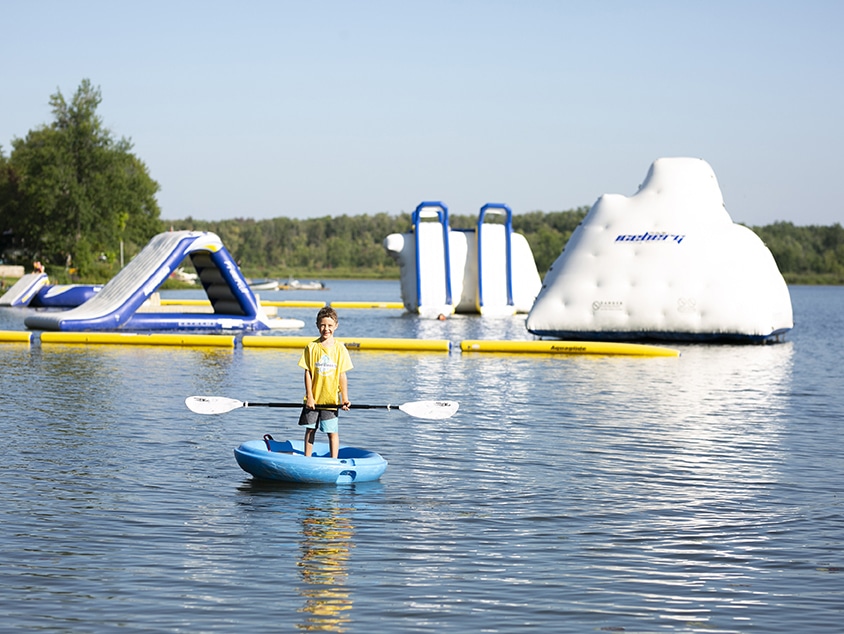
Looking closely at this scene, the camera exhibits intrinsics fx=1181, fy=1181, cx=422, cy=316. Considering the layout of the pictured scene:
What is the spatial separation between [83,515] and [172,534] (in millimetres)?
1127

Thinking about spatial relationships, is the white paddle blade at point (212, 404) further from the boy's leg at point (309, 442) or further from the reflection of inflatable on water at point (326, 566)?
the reflection of inflatable on water at point (326, 566)

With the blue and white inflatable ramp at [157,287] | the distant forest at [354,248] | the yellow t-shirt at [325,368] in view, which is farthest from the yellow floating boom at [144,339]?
the distant forest at [354,248]

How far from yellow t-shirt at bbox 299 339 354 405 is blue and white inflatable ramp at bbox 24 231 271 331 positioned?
2283cm

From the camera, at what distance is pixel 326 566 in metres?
8.38

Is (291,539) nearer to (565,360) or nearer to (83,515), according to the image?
(83,515)

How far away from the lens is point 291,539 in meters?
9.21

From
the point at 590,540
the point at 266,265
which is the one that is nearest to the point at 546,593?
the point at 590,540

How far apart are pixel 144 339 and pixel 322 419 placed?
1975 cm

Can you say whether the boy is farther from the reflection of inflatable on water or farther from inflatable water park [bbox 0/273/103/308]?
inflatable water park [bbox 0/273/103/308]

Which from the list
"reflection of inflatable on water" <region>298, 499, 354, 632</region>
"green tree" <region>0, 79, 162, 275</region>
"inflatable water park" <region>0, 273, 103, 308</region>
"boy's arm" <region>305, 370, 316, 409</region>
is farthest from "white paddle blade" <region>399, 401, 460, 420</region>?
"green tree" <region>0, 79, 162, 275</region>

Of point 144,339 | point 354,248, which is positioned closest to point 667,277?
point 144,339

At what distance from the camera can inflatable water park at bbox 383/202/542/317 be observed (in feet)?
158

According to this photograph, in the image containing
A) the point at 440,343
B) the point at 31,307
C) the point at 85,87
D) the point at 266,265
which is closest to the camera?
the point at 440,343

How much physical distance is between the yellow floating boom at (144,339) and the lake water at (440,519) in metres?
9.84
